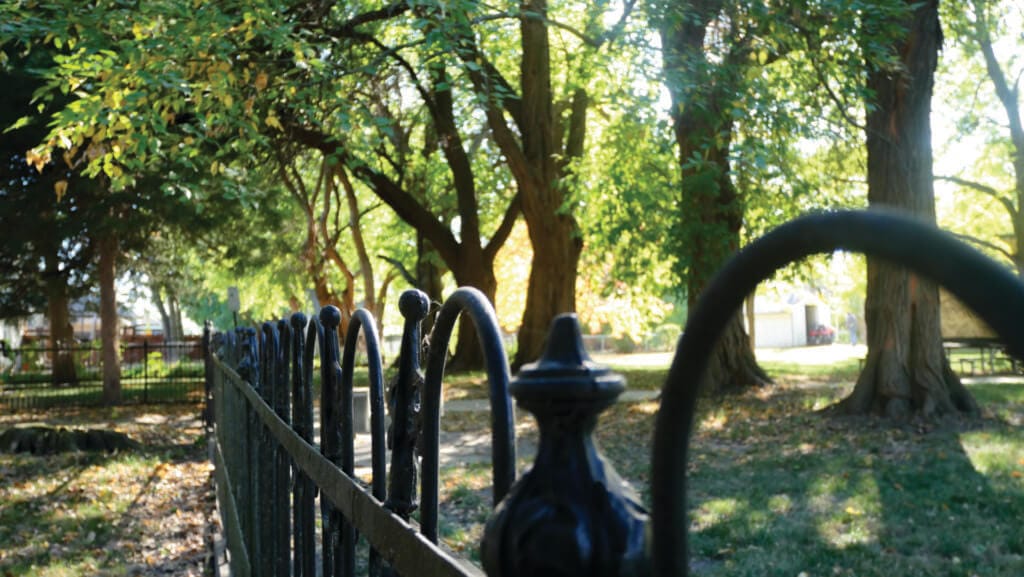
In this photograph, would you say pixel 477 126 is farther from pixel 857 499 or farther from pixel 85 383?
pixel 857 499

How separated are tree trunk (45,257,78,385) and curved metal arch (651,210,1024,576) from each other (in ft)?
92.7

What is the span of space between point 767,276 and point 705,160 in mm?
14241

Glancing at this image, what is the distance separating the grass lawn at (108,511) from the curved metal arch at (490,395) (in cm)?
681

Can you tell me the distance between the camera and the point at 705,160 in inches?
576

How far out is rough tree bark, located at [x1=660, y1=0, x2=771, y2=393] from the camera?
14281 millimetres

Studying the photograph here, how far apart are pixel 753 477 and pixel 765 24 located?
598cm

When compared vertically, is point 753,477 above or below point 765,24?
below

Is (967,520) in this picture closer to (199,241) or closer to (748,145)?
(748,145)

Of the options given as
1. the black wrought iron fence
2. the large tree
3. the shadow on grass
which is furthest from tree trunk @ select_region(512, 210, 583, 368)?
the black wrought iron fence

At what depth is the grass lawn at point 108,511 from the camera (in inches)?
319

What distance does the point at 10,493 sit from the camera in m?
11.5

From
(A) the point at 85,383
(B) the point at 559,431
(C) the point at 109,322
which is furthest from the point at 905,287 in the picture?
(A) the point at 85,383

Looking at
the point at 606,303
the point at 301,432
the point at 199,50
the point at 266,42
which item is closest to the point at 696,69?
the point at 266,42

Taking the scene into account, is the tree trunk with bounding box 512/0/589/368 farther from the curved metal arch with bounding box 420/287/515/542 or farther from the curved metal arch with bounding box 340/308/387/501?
the curved metal arch with bounding box 420/287/515/542
